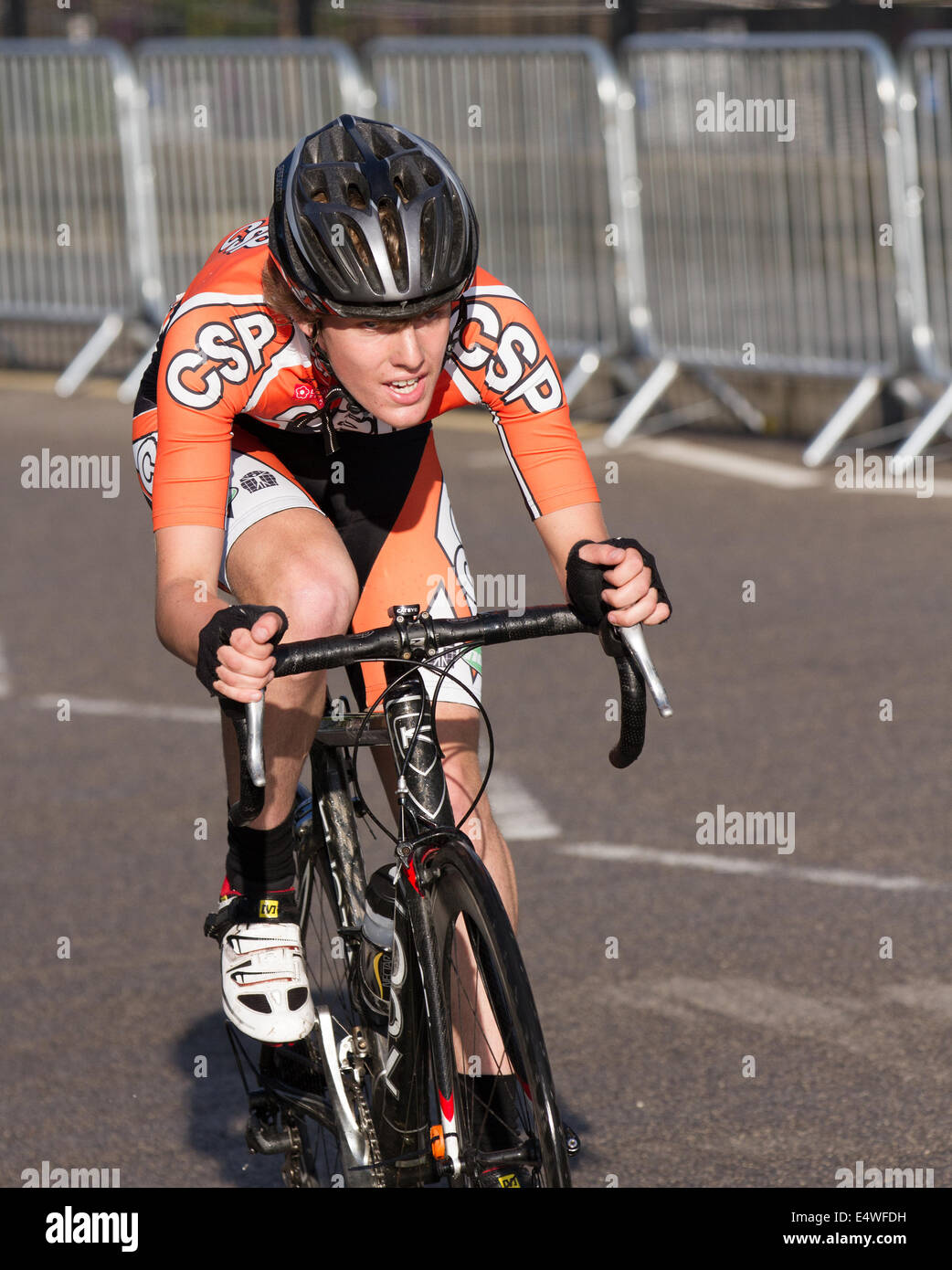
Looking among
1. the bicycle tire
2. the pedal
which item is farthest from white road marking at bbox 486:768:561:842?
the bicycle tire

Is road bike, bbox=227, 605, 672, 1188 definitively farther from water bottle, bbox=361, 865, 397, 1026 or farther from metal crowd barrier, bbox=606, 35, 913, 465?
metal crowd barrier, bbox=606, 35, 913, 465

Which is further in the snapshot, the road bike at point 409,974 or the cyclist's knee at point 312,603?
the cyclist's knee at point 312,603

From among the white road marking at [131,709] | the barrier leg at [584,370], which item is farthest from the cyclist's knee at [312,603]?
the barrier leg at [584,370]

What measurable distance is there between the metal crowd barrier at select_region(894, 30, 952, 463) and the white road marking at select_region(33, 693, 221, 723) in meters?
4.83

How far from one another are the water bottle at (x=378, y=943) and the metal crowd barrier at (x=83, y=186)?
11768 mm

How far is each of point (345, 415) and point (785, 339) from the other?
8.44 meters

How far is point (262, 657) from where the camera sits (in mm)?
3072

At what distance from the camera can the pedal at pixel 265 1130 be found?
4062 millimetres

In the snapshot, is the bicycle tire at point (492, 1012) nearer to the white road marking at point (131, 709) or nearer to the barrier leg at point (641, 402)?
the white road marking at point (131, 709)

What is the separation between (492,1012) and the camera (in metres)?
3.17

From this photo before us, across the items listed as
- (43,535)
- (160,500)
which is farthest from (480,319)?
(43,535)

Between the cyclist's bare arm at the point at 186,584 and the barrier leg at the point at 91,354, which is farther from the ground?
the barrier leg at the point at 91,354

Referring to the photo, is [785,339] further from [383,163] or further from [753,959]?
[383,163]

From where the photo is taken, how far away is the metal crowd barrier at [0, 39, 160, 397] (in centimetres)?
1502
